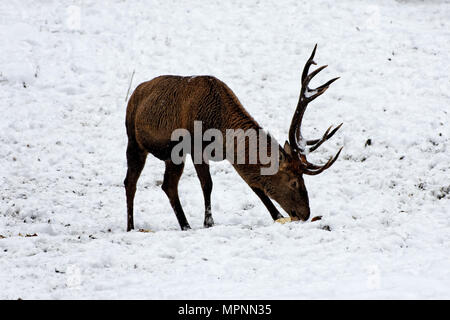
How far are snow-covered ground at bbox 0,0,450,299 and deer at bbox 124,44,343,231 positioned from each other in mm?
503

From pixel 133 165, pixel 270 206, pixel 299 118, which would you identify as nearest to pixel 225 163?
pixel 133 165

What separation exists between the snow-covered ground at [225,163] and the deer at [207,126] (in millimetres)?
503

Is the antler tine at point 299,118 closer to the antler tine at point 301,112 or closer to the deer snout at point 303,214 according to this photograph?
the antler tine at point 301,112

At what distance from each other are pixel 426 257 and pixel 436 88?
26.7 feet

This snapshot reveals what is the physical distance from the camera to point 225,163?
1149 centimetres

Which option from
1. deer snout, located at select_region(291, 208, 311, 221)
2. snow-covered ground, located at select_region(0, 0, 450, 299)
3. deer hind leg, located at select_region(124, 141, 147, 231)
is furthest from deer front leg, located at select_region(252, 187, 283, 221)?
deer hind leg, located at select_region(124, 141, 147, 231)

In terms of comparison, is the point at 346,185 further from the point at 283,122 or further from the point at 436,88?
the point at 436,88

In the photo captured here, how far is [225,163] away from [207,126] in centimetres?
395

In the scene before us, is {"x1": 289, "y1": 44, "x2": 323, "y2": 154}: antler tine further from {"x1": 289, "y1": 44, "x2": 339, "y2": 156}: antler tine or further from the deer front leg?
the deer front leg

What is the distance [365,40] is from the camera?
51.6 feet

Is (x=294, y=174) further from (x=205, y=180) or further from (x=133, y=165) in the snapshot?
(x=133, y=165)

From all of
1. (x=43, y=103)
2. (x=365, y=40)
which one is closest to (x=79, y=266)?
(x=43, y=103)

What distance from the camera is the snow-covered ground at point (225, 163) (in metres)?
5.35

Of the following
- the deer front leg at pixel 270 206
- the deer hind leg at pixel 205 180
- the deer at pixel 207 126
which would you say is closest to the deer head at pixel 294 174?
the deer at pixel 207 126
